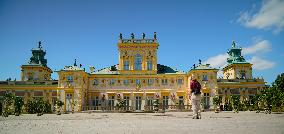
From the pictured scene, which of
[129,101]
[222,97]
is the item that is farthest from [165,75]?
[222,97]

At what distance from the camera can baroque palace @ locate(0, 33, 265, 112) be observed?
5272 centimetres

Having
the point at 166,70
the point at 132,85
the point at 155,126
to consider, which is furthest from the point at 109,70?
the point at 155,126

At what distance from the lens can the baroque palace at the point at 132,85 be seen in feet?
173

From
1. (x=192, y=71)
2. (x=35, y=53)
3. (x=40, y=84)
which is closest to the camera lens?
(x=192, y=71)

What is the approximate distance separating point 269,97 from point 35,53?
53.7 m

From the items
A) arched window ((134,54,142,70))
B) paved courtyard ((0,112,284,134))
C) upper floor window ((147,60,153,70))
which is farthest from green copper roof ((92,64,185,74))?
paved courtyard ((0,112,284,134))

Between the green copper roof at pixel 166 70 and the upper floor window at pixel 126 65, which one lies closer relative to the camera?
the upper floor window at pixel 126 65

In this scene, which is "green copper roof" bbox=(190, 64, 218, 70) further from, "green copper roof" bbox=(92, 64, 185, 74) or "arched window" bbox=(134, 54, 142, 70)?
"arched window" bbox=(134, 54, 142, 70)

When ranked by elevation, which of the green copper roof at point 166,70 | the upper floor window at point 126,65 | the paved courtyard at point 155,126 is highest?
the upper floor window at point 126,65

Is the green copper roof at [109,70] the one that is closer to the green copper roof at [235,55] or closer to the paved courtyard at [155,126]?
the green copper roof at [235,55]

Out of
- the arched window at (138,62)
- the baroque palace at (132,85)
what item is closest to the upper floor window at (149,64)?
the baroque palace at (132,85)

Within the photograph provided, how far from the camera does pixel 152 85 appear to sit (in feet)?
178

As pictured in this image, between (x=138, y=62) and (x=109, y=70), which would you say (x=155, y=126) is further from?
(x=109, y=70)

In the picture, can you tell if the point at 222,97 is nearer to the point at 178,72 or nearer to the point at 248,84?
the point at 248,84
